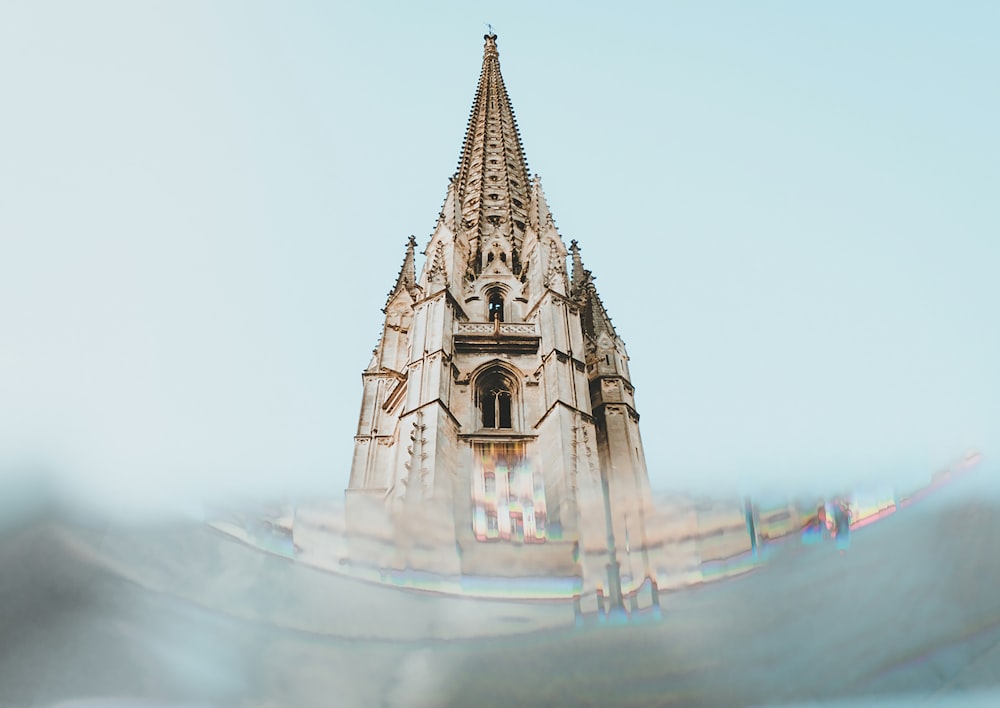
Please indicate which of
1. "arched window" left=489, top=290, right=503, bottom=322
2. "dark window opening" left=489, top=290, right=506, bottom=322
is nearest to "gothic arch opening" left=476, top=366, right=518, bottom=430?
"dark window opening" left=489, top=290, right=506, bottom=322

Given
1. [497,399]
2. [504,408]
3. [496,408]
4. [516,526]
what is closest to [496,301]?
[497,399]

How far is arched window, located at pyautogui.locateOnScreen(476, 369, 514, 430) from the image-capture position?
93.9 feet

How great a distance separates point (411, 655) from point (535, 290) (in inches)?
745

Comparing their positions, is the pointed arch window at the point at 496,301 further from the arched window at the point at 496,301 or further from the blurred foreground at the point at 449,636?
the blurred foreground at the point at 449,636

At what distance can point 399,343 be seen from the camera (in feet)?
A: 113

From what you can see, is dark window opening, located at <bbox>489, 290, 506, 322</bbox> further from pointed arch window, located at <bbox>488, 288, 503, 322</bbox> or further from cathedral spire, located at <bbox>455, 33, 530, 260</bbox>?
cathedral spire, located at <bbox>455, 33, 530, 260</bbox>

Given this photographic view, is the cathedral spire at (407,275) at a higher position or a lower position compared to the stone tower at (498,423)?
higher

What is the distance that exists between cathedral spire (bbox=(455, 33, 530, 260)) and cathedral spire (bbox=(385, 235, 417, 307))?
97.8 inches

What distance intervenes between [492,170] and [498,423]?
23.4 m

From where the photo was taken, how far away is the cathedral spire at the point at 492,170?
41.7 m

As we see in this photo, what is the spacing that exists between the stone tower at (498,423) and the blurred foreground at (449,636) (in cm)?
365

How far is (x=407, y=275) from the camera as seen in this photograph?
37688 millimetres

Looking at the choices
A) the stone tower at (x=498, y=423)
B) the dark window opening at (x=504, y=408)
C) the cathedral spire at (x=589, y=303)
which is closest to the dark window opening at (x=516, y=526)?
the stone tower at (x=498, y=423)

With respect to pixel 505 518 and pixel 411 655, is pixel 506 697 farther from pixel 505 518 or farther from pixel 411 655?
pixel 505 518
